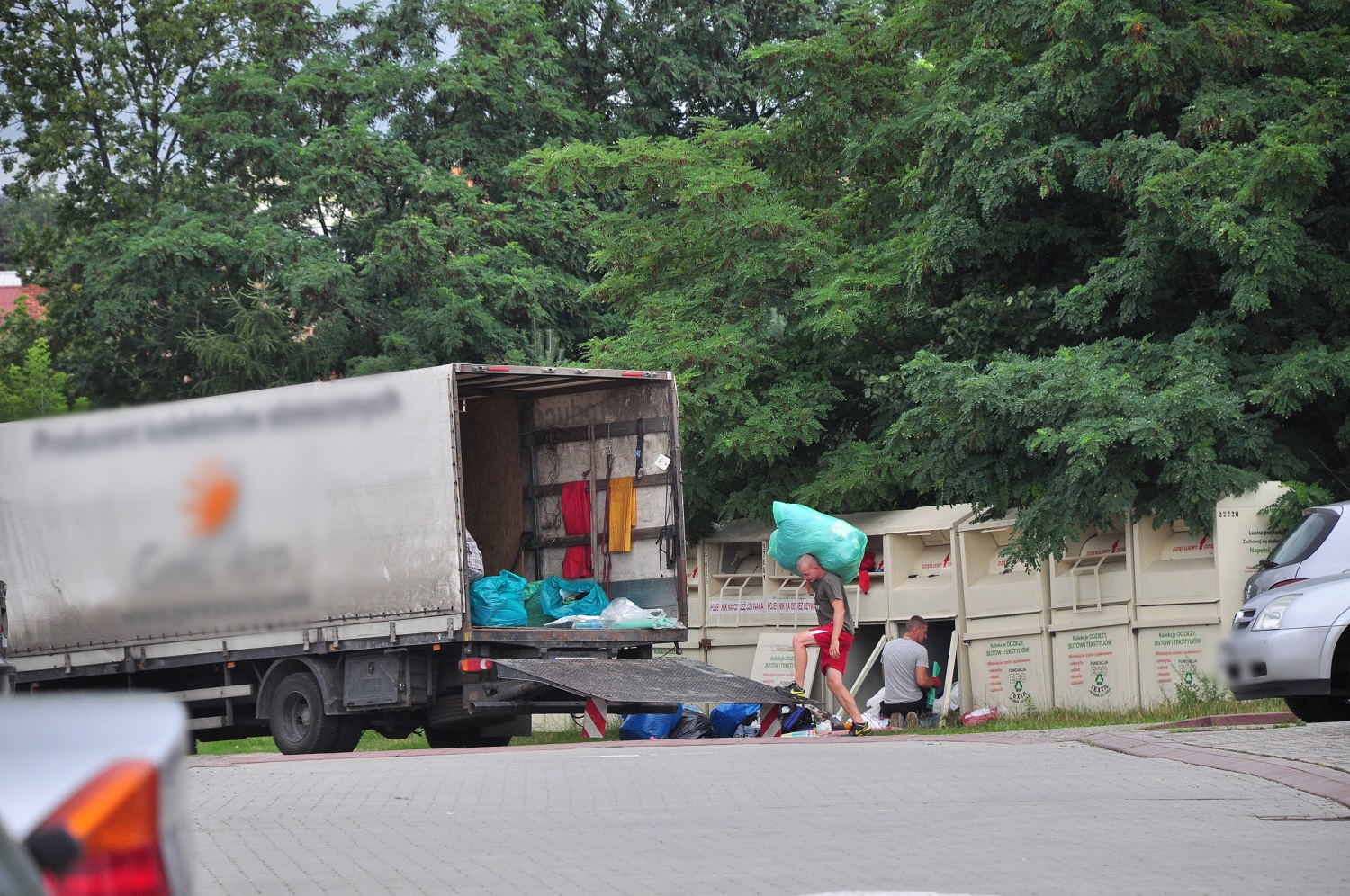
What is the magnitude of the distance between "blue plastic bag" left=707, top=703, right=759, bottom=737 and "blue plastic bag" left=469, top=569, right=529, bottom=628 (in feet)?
9.38

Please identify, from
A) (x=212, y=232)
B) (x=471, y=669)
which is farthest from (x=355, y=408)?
(x=212, y=232)

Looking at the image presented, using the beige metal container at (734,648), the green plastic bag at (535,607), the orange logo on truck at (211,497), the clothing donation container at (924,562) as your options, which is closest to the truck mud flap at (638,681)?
the green plastic bag at (535,607)

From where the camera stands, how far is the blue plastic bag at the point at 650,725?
1859 centimetres

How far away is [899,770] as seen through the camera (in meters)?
11.5

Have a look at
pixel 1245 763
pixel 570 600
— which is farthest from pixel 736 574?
pixel 1245 763

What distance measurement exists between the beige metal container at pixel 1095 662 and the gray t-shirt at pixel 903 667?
152 centimetres

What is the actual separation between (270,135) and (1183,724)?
21.3m

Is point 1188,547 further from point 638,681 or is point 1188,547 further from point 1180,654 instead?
point 638,681

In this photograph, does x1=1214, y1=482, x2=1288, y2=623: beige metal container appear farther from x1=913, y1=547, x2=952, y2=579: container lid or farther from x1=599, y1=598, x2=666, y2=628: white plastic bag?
x1=599, y1=598, x2=666, y2=628: white plastic bag

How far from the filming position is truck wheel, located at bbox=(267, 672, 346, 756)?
16.0 meters

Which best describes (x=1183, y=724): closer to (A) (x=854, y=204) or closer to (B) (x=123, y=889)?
(A) (x=854, y=204)

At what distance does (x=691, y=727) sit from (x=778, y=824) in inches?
376

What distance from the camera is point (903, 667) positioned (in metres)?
18.4

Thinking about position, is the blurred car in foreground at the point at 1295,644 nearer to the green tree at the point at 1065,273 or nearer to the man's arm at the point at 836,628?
the green tree at the point at 1065,273
